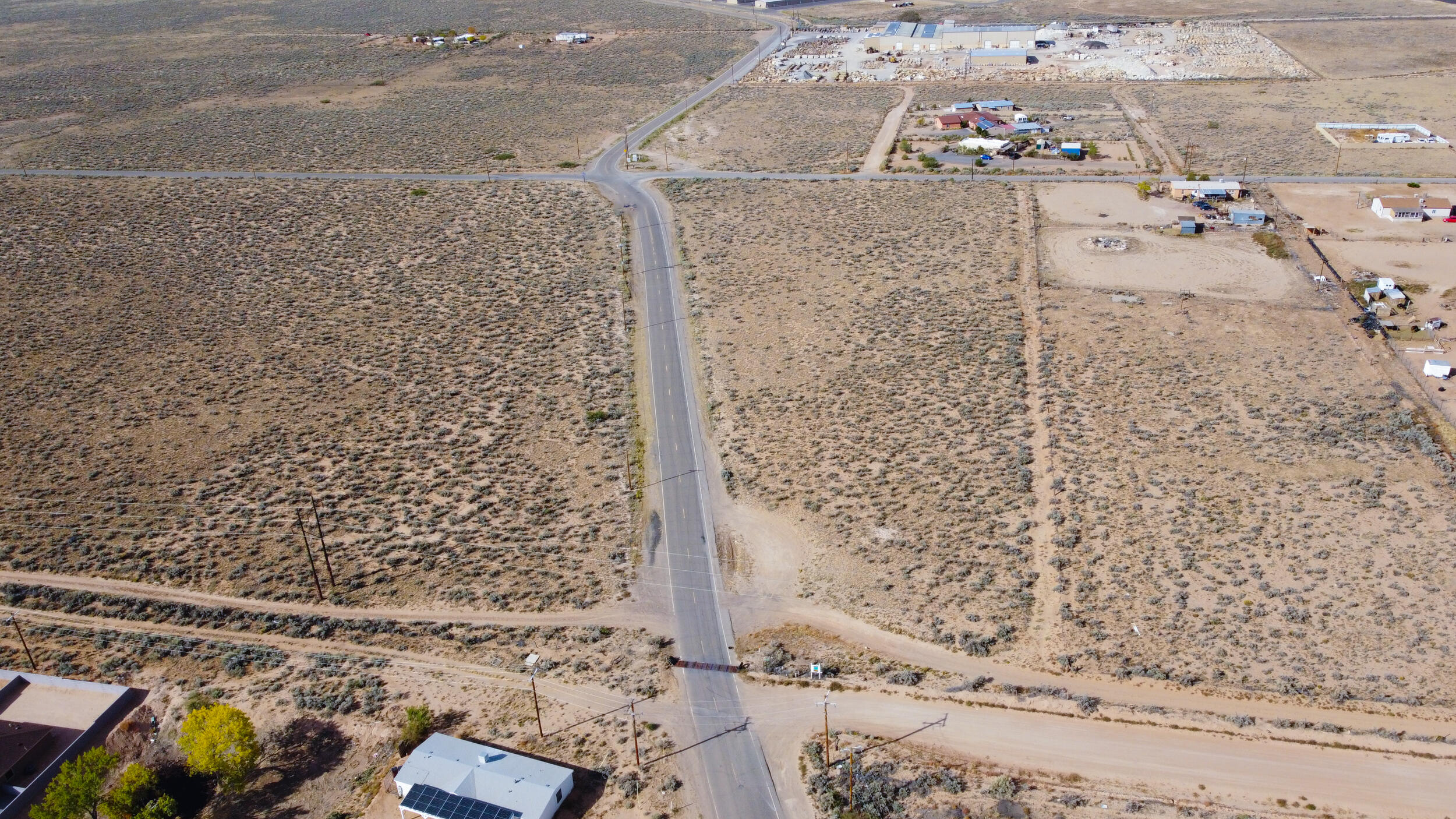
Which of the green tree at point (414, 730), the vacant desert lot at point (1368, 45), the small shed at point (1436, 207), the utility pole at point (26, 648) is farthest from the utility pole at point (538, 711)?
the vacant desert lot at point (1368, 45)

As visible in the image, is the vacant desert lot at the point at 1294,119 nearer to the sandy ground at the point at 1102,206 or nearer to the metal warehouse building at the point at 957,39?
the sandy ground at the point at 1102,206

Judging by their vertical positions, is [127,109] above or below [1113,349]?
above

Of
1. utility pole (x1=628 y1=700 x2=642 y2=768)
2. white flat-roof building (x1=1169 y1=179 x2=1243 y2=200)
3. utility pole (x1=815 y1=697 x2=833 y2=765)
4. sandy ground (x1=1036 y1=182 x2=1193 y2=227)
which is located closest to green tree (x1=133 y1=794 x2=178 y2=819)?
utility pole (x1=628 y1=700 x2=642 y2=768)

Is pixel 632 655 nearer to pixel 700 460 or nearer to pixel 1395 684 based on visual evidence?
pixel 700 460

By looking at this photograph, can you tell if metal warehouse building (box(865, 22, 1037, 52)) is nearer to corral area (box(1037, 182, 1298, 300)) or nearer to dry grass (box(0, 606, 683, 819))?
corral area (box(1037, 182, 1298, 300))

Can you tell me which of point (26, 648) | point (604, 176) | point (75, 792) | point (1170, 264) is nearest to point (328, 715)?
point (75, 792)

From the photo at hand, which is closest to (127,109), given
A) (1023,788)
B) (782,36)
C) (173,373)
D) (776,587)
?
(173,373)

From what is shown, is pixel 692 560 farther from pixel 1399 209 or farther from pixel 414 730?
pixel 1399 209
